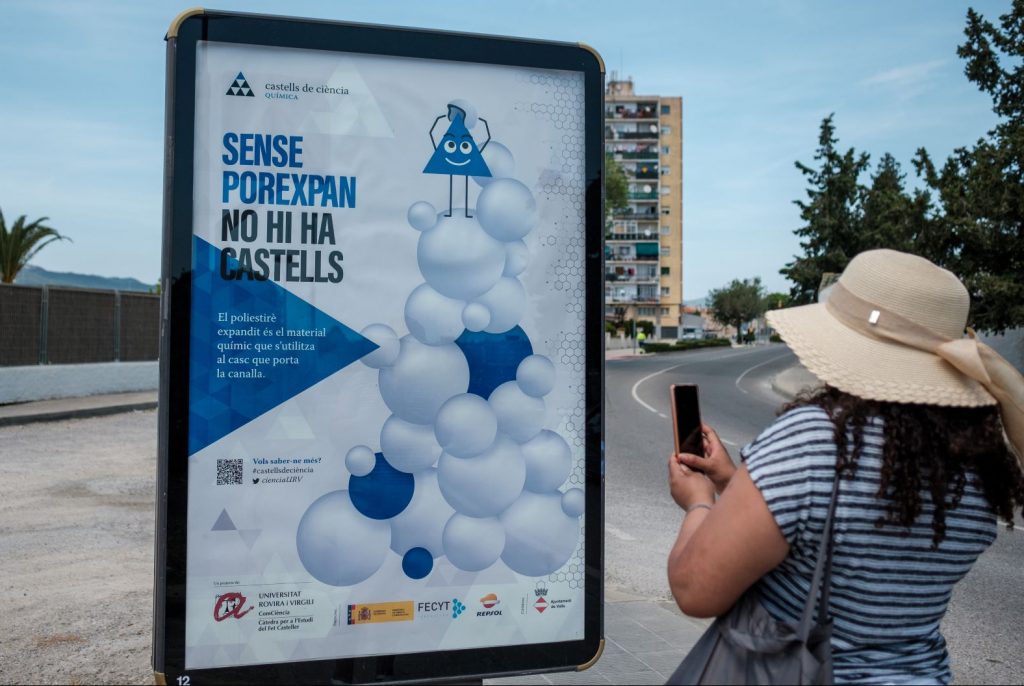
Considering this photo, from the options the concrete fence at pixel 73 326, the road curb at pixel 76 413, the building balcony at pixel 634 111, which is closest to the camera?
the road curb at pixel 76 413

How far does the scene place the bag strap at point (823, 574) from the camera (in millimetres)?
1599

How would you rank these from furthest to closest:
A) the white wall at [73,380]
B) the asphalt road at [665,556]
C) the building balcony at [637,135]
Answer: the building balcony at [637,135], the white wall at [73,380], the asphalt road at [665,556]

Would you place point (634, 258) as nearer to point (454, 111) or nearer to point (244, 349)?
point (454, 111)

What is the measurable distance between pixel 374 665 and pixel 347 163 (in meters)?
1.48

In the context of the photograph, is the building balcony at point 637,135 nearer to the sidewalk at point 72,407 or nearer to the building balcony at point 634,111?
the building balcony at point 634,111

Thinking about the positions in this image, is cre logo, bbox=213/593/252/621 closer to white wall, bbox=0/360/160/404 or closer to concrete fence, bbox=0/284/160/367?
white wall, bbox=0/360/160/404

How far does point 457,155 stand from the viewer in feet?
9.02

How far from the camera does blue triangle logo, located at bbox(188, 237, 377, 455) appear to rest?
8.45 ft

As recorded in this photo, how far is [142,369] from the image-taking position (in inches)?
837

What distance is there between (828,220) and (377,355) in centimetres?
3202

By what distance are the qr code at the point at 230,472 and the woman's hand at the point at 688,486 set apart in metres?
1.26

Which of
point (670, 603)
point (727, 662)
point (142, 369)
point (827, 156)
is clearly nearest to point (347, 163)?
point (727, 662)

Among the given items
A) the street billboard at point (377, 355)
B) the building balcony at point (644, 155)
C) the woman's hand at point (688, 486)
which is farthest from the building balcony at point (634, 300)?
the woman's hand at point (688, 486)

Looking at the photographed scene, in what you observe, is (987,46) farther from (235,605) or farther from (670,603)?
(235,605)
